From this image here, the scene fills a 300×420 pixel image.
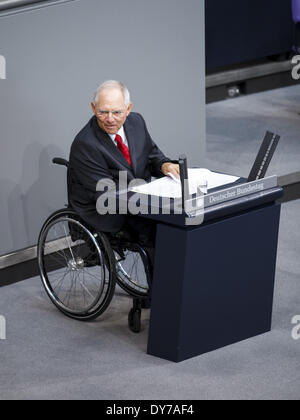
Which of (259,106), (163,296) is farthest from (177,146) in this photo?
(259,106)

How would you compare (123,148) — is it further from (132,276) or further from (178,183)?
(132,276)

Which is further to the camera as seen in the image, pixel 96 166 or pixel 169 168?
pixel 169 168

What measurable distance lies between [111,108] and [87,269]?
1.21m

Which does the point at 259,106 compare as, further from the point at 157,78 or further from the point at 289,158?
the point at 157,78

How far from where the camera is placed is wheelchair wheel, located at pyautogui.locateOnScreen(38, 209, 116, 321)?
4.75 metres

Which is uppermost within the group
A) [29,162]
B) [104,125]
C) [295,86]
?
[104,125]

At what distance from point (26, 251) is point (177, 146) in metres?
1.18

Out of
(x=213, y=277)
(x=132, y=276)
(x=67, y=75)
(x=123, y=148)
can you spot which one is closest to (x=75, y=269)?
(x=132, y=276)

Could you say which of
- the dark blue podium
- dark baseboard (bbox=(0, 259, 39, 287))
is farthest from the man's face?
dark baseboard (bbox=(0, 259, 39, 287))

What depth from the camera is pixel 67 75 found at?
550 cm

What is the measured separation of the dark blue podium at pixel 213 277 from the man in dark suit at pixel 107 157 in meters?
0.33

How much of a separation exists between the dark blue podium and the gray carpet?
9 cm

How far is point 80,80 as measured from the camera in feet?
18.2

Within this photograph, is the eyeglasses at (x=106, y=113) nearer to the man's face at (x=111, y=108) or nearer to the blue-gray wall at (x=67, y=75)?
the man's face at (x=111, y=108)
